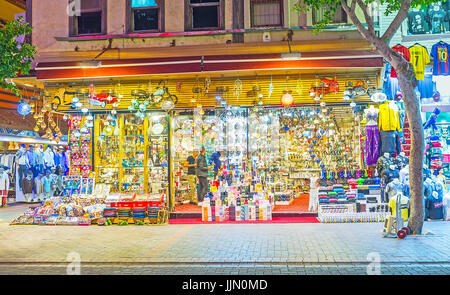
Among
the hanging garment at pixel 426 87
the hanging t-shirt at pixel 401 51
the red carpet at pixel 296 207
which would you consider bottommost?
the red carpet at pixel 296 207

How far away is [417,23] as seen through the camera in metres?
14.0

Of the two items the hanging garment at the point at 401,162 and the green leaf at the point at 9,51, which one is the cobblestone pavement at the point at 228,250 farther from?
the green leaf at the point at 9,51

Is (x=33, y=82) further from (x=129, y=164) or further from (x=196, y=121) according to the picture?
(x=196, y=121)

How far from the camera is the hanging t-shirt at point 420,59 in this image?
12648mm

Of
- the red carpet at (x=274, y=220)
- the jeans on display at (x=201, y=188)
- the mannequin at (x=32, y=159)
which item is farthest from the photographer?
the mannequin at (x=32, y=159)

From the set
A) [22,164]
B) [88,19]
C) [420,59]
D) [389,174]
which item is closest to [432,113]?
[420,59]

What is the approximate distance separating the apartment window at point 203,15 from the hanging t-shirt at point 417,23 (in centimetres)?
683

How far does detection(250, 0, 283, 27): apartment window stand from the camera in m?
13.1

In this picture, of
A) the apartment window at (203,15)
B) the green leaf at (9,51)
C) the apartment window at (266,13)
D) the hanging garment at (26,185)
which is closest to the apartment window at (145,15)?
the apartment window at (203,15)

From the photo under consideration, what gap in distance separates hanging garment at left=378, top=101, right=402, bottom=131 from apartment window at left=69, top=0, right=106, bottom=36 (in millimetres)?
9805

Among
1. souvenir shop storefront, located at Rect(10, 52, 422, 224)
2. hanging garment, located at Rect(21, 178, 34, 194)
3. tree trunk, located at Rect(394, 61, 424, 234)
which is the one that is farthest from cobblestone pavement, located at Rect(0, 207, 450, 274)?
hanging garment, located at Rect(21, 178, 34, 194)

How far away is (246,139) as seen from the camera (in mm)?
14453

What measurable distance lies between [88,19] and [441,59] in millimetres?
12078

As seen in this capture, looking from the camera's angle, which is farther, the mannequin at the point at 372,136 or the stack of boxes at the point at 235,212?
the mannequin at the point at 372,136
